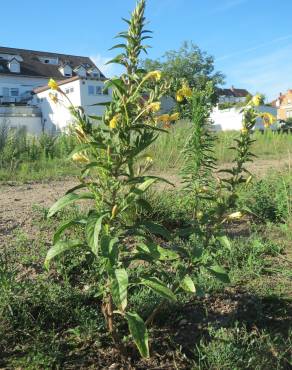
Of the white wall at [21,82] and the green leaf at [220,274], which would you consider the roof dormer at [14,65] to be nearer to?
the white wall at [21,82]

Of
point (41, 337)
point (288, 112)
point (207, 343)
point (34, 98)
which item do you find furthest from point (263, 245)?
point (288, 112)

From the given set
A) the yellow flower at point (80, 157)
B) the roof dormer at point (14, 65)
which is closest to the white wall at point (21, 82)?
the roof dormer at point (14, 65)

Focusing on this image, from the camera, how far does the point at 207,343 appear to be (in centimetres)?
230

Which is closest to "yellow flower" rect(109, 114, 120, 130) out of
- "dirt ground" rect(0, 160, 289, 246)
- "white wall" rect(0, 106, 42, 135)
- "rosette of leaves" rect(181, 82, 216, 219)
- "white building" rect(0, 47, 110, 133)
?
"dirt ground" rect(0, 160, 289, 246)

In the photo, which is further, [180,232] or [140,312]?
[140,312]

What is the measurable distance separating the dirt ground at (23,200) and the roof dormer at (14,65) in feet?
147

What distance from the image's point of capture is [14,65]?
47750 mm

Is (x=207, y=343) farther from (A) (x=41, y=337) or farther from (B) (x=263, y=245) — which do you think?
(B) (x=263, y=245)

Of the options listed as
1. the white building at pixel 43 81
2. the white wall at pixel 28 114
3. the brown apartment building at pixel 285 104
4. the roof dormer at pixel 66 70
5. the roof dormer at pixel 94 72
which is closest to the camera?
the white wall at pixel 28 114

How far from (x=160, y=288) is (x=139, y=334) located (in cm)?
22

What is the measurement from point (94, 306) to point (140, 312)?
1.09ft

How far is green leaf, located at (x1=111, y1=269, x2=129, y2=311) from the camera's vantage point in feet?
5.78

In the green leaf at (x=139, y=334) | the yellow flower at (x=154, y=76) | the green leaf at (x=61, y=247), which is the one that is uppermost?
the yellow flower at (x=154, y=76)

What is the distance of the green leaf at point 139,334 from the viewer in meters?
1.82
